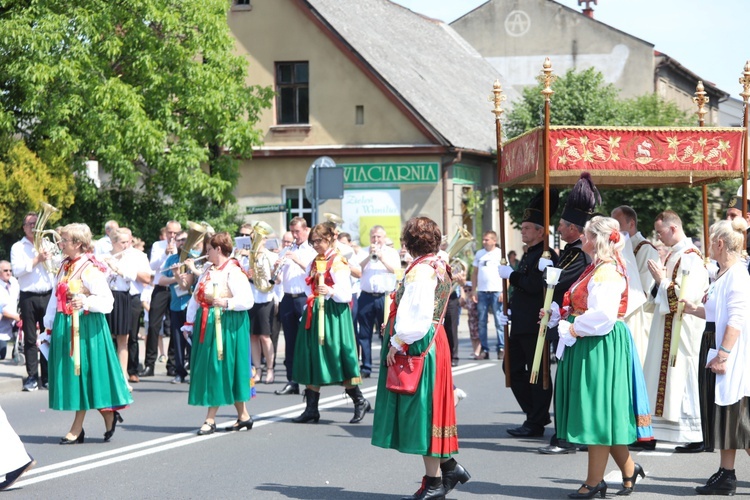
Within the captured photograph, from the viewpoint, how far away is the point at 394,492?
8414mm

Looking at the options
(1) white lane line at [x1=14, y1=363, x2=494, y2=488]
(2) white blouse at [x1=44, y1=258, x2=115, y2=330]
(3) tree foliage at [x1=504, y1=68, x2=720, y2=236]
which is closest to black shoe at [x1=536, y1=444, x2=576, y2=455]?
(1) white lane line at [x1=14, y1=363, x2=494, y2=488]

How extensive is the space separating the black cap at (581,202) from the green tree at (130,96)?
46.0 ft

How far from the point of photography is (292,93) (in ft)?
103

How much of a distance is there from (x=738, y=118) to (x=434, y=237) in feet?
192

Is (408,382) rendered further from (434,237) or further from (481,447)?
(481,447)

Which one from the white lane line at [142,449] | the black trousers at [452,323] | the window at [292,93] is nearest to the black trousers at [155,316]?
the white lane line at [142,449]

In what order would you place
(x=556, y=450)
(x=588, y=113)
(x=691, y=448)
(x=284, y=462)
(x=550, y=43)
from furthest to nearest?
(x=550, y=43) → (x=588, y=113) → (x=691, y=448) → (x=556, y=450) → (x=284, y=462)

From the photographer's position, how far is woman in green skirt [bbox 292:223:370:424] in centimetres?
1141

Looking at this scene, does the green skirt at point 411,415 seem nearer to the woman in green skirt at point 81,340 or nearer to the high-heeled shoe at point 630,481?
the high-heeled shoe at point 630,481

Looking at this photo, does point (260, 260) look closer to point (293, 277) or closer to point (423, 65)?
point (293, 277)

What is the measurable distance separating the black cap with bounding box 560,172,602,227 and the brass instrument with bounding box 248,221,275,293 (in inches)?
168

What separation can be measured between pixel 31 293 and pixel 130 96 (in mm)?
8893

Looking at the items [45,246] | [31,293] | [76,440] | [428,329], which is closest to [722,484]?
[428,329]

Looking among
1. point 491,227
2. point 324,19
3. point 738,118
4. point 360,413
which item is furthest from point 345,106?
point 738,118
